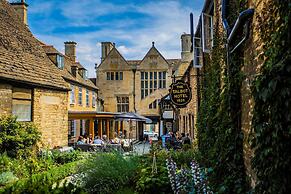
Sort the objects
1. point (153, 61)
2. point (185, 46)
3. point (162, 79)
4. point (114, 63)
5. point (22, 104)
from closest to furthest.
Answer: point (22, 104) → point (185, 46) → point (162, 79) → point (153, 61) → point (114, 63)

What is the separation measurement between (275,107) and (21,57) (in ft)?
53.5

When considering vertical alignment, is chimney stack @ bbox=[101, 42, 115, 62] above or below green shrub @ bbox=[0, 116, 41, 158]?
above

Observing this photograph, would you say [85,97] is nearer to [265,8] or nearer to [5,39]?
[5,39]

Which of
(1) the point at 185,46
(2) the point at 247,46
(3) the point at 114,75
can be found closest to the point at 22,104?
(2) the point at 247,46

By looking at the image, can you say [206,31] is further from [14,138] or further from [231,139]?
[14,138]

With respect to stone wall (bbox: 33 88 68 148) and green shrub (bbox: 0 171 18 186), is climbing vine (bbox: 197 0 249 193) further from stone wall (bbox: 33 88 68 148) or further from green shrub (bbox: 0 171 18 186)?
stone wall (bbox: 33 88 68 148)

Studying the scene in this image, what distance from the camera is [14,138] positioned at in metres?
14.7

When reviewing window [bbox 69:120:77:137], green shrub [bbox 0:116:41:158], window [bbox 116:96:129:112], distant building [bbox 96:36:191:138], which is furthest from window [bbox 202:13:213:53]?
window [bbox 116:96:129:112]

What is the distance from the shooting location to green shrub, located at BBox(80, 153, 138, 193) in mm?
8930

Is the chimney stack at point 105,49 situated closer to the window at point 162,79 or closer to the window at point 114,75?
the window at point 114,75

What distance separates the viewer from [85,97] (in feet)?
114

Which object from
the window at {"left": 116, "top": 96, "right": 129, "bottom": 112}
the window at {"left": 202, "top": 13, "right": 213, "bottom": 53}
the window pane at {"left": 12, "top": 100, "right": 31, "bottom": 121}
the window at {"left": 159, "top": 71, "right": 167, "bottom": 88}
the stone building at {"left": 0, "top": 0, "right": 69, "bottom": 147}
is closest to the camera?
the window at {"left": 202, "top": 13, "right": 213, "bottom": 53}

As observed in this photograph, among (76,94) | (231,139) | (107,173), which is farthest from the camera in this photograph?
(76,94)

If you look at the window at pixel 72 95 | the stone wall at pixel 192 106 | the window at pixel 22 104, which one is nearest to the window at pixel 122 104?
the window at pixel 72 95
